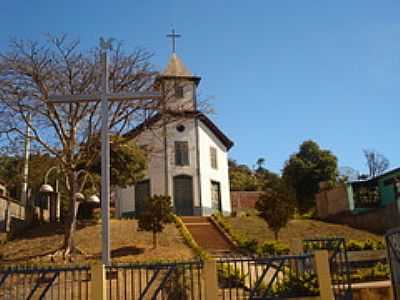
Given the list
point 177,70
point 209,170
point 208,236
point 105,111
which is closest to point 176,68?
point 177,70

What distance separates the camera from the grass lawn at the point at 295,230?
2365 centimetres

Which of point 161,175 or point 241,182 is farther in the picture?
point 241,182

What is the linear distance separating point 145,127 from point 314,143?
22.9 m

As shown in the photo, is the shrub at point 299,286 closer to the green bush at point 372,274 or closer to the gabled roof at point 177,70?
the green bush at point 372,274

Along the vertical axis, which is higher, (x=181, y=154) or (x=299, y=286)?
(x=181, y=154)

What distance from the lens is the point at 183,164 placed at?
3200 cm

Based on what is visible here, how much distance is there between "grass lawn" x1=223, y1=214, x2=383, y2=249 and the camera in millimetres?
23653

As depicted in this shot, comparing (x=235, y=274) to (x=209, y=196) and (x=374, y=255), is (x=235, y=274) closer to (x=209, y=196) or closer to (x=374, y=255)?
(x=374, y=255)

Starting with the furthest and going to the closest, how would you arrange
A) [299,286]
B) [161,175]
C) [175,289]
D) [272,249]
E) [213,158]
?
[213,158], [161,175], [272,249], [175,289], [299,286]

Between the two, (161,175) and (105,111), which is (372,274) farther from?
(161,175)

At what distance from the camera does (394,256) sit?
374 inches

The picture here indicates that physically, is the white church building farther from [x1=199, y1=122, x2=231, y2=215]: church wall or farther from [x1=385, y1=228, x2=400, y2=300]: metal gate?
[x1=385, y1=228, x2=400, y2=300]: metal gate

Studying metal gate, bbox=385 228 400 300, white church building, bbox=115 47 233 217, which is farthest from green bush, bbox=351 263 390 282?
white church building, bbox=115 47 233 217

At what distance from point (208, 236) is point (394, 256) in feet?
49.1
